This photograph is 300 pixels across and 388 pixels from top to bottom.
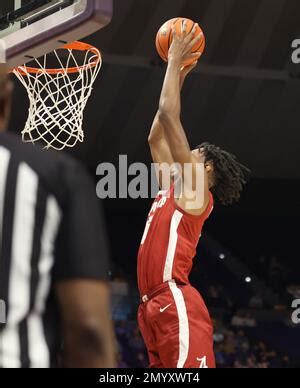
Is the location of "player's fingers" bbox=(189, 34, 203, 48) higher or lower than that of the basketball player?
higher

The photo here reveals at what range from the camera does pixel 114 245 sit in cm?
1252

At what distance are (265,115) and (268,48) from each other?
1072 mm

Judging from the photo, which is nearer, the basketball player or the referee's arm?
the referee's arm

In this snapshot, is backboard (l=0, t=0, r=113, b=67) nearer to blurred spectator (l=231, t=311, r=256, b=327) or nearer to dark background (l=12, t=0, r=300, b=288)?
dark background (l=12, t=0, r=300, b=288)

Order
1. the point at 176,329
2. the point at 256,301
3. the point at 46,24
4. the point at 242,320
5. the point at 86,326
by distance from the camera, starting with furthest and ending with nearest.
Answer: the point at 256,301 → the point at 242,320 → the point at 46,24 → the point at 176,329 → the point at 86,326

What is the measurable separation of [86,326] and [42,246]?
0.18 meters

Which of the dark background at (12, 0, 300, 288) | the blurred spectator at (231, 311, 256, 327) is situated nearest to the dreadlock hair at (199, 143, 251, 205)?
the dark background at (12, 0, 300, 288)

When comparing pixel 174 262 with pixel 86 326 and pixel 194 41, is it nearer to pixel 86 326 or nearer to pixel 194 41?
pixel 194 41

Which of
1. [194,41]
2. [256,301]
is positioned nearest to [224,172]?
[194,41]

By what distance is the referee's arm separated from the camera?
1.56 m

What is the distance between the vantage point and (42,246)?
1.62 m

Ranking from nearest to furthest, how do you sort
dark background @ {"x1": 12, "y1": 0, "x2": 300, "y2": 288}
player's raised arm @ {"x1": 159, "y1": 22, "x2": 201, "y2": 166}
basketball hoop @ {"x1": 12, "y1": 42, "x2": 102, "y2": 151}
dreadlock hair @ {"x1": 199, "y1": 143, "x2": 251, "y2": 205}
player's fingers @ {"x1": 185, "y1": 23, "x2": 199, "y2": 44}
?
player's raised arm @ {"x1": 159, "y1": 22, "x2": 201, "y2": 166} → player's fingers @ {"x1": 185, "y1": 23, "x2": 199, "y2": 44} → dreadlock hair @ {"x1": 199, "y1": 143, "x2": 251, "y2": 205} → basketball hoop @ {"x1": 12, "y1": 42, "x2": 102, "y2": 151} → dark background @ {"x1": 12, "y1": 0, "x2": 300, "y2": 288}

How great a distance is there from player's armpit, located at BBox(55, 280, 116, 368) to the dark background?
8.55 m
